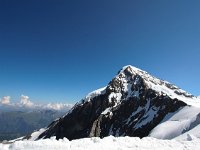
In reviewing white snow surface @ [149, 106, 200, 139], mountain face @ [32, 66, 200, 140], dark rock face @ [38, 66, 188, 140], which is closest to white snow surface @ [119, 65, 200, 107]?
mountain face @ [32, 66, 200, 140]

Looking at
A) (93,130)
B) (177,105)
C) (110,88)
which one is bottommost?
(93,130)

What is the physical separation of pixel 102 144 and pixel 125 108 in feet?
353

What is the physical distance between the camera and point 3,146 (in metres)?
15.6

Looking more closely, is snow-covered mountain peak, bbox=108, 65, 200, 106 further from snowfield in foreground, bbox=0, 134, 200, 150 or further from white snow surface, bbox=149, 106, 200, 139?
snowfield in foreground, bbox=0, 134, 200, 150

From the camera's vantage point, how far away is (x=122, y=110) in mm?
124250

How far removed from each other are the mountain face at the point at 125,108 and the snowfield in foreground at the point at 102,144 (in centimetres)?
6691

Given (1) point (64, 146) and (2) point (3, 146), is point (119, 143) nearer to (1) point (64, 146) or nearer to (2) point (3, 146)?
(1) point (64, 146)

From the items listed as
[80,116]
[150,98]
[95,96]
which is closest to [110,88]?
[95,96]

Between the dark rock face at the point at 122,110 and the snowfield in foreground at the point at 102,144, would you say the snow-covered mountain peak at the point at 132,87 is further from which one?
the snowfield in foreground at the point at 102,144

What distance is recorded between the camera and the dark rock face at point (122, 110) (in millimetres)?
97969

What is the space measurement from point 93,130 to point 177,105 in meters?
44.2

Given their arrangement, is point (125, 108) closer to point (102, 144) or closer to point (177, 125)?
point (177, 125)

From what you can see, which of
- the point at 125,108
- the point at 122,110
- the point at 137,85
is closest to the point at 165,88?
the point at 137,85

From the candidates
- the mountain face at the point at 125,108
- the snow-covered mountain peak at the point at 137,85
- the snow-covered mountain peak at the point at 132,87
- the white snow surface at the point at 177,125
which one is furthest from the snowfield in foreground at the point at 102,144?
the snow-covered mountain peak at the point at 132,87
